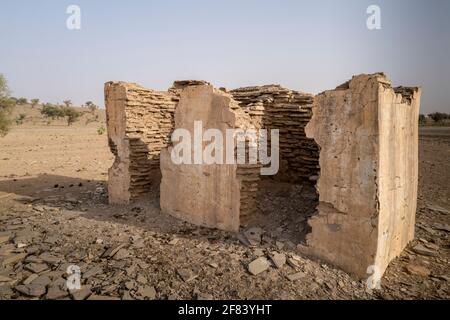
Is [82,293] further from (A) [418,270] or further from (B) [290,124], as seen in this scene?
(B) [290,124]

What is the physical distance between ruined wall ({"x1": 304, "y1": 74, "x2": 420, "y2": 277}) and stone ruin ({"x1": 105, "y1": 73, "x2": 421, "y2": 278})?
0.01 metres

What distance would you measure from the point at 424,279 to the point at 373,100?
296 cm

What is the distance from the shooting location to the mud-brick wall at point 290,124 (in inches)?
284

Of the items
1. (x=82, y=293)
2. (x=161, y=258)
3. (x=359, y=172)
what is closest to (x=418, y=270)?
(x=359, y=172)

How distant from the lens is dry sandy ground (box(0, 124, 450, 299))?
14.4 feet

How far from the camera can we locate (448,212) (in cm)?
780

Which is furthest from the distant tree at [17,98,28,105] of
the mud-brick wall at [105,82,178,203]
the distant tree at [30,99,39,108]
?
the mud-brick wall at [105,82,178,203]

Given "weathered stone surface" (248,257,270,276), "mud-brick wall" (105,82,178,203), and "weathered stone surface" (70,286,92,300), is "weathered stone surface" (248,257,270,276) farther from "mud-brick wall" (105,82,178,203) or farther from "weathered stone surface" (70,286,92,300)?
"mud-brick wall" (105,82,178,203)

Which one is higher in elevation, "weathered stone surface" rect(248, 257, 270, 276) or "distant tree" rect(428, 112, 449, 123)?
"distant tree" rect(428, 112, 449, 123)

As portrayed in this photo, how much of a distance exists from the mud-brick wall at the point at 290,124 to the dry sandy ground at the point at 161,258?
2.67 ft

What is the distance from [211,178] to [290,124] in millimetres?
2416

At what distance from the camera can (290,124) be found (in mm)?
7375

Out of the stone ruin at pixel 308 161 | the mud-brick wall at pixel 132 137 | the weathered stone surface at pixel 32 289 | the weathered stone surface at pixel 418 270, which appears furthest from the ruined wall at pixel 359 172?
the mud-brick wall at pixel 132 137
